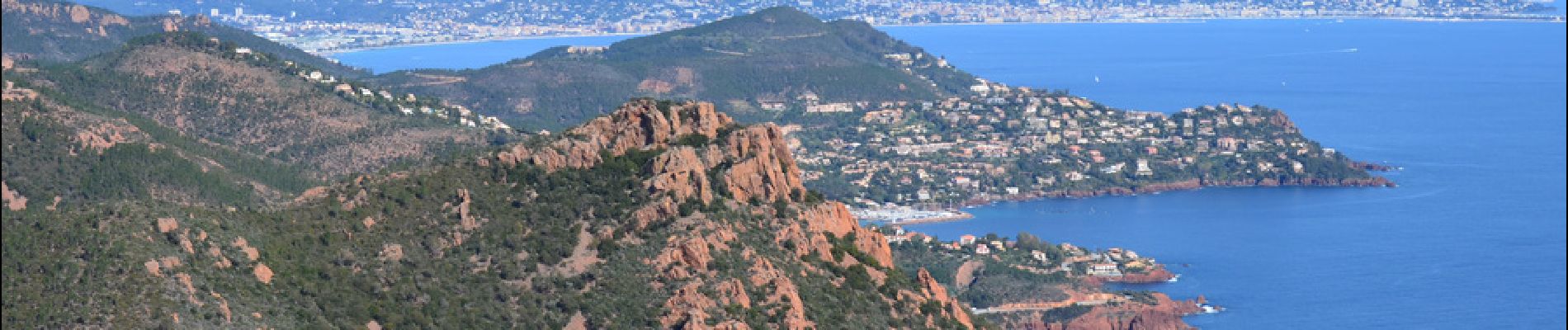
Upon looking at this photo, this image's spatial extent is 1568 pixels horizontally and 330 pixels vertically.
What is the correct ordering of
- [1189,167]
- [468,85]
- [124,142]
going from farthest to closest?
[468,85] → [1189,167] → [124,142]

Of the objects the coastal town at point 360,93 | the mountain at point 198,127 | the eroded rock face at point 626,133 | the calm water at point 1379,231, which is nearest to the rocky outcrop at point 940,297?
the eroded rock face at point 626,133

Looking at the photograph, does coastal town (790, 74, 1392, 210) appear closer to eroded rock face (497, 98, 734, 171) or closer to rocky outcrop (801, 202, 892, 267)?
eroded rock face (497, 98, 734, 171)

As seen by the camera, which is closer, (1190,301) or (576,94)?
(1190,301)

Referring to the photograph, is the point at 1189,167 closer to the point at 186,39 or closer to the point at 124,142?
the point at 186,39

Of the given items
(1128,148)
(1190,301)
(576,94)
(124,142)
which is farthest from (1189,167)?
(124,142)

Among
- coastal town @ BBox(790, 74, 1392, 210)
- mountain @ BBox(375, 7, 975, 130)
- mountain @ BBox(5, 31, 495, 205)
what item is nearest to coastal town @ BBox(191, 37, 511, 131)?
mountain @ BBox(5, 31, 495, 205)

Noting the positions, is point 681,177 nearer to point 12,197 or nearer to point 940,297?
point 940,297

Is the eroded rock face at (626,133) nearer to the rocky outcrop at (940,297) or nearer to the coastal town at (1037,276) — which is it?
the rocky outcrop at (940,297)

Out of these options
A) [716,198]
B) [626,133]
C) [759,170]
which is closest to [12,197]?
[626,133]
